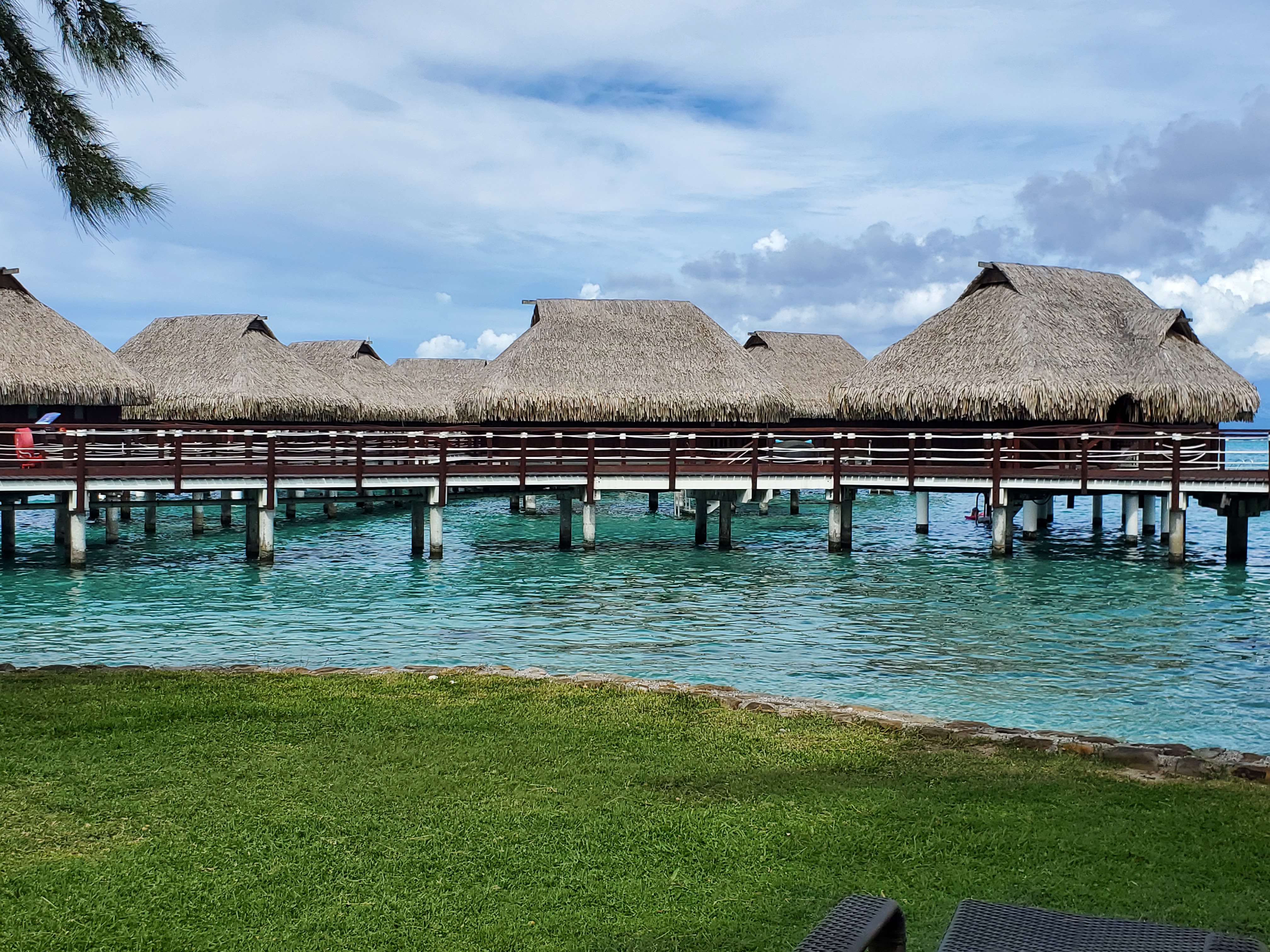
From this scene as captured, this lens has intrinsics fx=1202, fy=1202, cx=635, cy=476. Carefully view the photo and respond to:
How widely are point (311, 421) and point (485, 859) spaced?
3381 cm

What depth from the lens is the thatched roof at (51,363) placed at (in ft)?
98.4

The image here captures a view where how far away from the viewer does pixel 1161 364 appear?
30406 mm

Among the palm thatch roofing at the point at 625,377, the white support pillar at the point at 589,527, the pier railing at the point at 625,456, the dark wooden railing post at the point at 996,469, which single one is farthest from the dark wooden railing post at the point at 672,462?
the dark wooden railing post at the point at 996,469

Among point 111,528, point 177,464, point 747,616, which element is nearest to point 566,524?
point 177,464

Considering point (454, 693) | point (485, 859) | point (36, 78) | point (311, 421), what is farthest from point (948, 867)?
point (311, 421)

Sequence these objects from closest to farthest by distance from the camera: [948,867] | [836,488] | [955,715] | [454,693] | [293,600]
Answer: [948,867] < [454,693] < [955,715] < [293,600] < [836,488]

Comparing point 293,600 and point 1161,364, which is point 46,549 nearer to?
point 293,600

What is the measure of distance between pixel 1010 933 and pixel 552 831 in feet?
9.30

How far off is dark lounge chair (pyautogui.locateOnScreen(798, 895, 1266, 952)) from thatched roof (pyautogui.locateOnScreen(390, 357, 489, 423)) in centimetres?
4467

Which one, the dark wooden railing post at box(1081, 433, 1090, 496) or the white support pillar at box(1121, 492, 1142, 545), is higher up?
the dark wooden railing post at box(1081, 433, 1090, 496)

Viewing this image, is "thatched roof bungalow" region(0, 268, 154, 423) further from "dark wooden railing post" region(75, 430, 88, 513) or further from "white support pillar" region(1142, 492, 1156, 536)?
"white support pillar" region(1142, 492, 1156, 536)

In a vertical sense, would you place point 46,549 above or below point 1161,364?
below

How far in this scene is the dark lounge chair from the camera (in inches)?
152

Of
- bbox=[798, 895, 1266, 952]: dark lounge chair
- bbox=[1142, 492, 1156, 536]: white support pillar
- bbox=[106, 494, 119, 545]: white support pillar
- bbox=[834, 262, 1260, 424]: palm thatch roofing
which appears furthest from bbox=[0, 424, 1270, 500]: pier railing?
bbox=[798, 895, 1266, 952]: dark lounge chair
